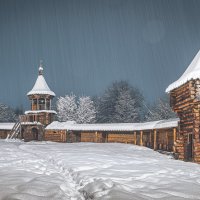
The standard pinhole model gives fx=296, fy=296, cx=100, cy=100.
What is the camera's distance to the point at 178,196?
774 cm

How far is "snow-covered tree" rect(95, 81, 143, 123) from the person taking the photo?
158 feet

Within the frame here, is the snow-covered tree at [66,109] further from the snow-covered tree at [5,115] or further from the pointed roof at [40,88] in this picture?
the pointed roof at [40,88]

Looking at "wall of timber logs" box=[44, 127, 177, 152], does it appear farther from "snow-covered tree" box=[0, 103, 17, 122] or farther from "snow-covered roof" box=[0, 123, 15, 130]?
"snow-covered tree" box=[0, 103, 17, 122]

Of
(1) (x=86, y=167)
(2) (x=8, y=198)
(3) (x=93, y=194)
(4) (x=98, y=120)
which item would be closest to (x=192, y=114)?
(1) (x=86, y=167)

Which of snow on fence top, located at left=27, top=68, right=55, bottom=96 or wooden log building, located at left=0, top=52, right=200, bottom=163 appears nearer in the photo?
wooden log building, located at left=0, top=52, right=200, bottom=163

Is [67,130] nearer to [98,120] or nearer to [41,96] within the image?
[41,96]

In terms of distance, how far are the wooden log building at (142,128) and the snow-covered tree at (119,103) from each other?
43.9 ft

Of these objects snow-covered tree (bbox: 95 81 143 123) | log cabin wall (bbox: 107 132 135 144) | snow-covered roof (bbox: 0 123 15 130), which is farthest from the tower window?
snow-covered tree (bbox: 95 81 143 123)

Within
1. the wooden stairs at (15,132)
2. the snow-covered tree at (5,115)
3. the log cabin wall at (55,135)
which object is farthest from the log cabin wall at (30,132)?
the snow-covered tree at (5,115)

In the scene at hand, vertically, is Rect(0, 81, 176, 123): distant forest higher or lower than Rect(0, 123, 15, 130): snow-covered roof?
higher

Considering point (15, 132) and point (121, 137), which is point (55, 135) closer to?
point (15, 132)

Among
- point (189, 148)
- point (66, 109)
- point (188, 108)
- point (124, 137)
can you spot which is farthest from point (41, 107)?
point (188, 108)

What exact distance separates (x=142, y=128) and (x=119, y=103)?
18.9 meters

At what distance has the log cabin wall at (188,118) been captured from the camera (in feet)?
55.3
